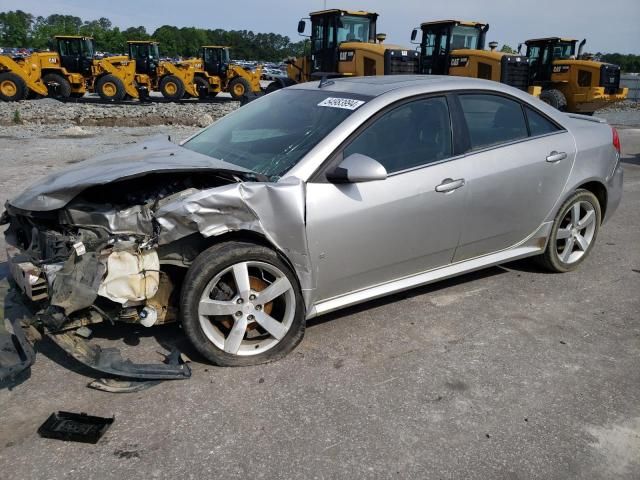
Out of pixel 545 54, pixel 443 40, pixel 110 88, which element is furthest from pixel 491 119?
pixel 110 88

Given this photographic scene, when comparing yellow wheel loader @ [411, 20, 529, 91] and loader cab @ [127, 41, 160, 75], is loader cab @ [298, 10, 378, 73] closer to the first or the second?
A: yellow wheel loader @ [411, 20, 529, 91]

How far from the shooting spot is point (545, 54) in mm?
18406

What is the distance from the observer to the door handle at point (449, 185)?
3.70 m

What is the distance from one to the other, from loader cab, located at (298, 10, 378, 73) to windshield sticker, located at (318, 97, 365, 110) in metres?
12.8

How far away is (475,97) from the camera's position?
411 cm

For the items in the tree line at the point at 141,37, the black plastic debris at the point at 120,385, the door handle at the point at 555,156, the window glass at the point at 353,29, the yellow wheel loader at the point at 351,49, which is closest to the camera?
the black plastic debris at the point at 120,385

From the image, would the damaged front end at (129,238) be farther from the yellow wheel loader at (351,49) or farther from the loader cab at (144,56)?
the loader cab at (144,56)

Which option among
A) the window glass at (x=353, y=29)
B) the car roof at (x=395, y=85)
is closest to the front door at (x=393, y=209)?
the car roof at (x=395, y=85)

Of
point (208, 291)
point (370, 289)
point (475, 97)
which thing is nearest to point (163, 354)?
point (208, 291)

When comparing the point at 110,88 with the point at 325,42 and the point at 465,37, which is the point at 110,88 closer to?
the point at 325,42

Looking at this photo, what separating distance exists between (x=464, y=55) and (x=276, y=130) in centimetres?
1453

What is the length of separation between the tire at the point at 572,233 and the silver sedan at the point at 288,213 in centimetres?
37

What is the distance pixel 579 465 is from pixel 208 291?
202 cm

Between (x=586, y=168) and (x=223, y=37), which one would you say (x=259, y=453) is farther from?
(x=223, y=37)
